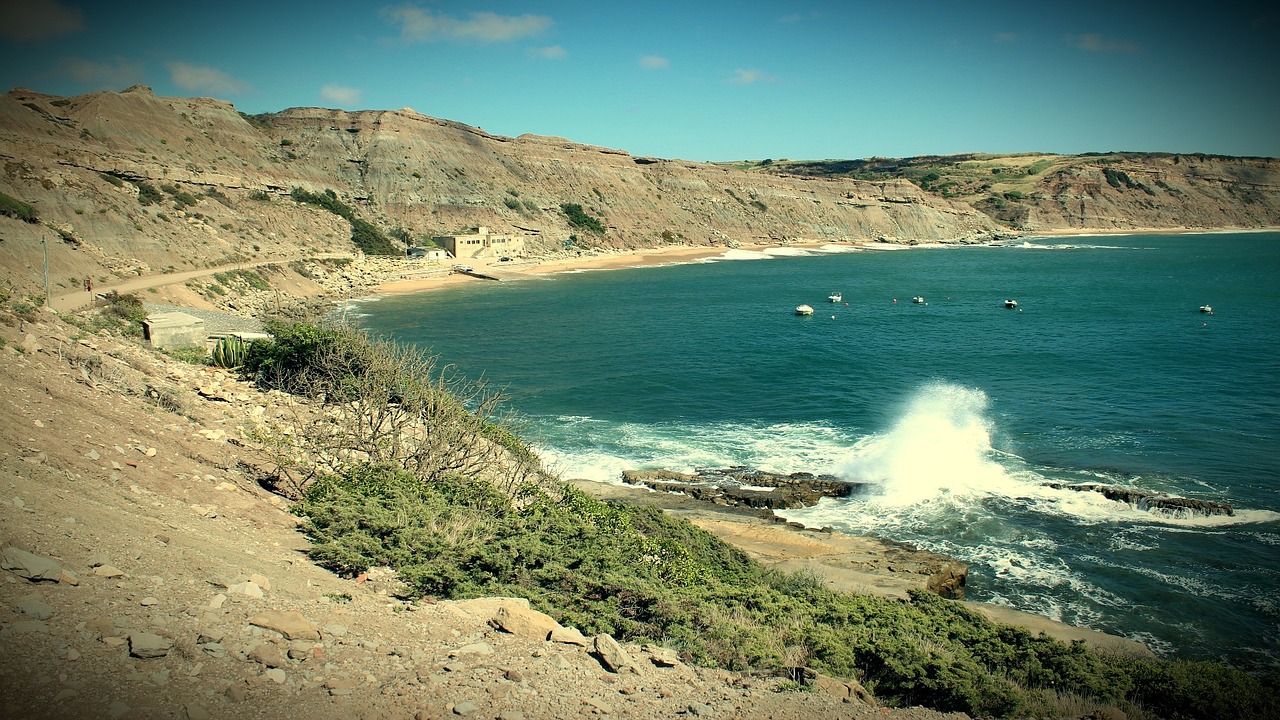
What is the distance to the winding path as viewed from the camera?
30438mm

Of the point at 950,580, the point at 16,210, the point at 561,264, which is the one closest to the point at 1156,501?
the point at 950,580

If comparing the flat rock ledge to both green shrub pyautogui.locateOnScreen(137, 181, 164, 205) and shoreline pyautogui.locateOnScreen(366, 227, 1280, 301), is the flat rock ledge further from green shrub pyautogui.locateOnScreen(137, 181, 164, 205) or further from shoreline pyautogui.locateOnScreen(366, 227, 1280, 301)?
green shrub pyautogui.locateOnScreen(137, 181, 164, 205)

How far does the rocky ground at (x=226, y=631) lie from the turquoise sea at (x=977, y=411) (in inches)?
499

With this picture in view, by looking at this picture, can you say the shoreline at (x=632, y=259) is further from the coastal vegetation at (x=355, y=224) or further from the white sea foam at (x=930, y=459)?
the white sea foam at (x=930, y=459)

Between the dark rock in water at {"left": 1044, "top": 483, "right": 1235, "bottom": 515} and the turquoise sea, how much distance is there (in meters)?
0.32

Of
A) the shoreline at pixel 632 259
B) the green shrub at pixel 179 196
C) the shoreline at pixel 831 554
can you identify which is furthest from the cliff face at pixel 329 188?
the shoreline at pixel 831 554

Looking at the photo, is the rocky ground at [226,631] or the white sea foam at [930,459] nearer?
the rocky ground at [226,631]

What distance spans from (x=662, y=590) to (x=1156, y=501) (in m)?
18.0

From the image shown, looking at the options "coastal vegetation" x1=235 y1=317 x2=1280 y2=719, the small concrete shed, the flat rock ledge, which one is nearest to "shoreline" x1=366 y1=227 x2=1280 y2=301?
the small concrete shed

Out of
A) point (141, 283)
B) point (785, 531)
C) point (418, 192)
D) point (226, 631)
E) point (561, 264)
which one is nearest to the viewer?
point (226, 631)

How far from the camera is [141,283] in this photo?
4094 centimetres

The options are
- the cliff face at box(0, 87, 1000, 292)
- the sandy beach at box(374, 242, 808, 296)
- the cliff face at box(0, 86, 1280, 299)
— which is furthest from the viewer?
the sandy beach at box(374, 242, 808, 296)

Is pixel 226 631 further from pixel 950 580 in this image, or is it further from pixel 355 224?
pixel 355 224

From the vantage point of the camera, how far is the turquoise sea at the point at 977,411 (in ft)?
59.5
